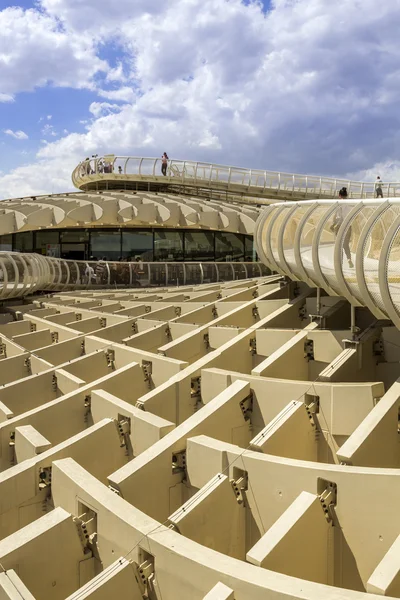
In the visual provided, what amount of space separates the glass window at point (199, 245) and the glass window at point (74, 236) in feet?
18.9

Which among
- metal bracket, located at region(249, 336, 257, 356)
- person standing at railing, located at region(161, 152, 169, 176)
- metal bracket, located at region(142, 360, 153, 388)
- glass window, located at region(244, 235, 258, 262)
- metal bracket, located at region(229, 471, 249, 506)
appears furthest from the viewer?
person standing at railing, located at region(161, 152, 169, 176)

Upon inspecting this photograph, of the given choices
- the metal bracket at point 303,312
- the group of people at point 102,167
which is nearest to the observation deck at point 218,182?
the group of people at point 102,167

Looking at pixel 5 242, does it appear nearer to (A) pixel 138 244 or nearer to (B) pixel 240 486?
(A) pixel 138 244

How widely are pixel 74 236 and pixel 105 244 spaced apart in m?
1.78

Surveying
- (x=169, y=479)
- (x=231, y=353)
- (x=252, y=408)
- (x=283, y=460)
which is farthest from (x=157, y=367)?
(x=283, y=460)

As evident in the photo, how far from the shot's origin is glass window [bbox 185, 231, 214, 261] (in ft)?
110

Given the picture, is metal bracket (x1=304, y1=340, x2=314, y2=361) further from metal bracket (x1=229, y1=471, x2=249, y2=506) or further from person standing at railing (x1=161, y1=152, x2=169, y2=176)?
person standing at railing (x1=161, y1=152, x2=169, y2=176)

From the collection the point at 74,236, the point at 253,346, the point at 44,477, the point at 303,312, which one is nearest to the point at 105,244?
the point at 74,236

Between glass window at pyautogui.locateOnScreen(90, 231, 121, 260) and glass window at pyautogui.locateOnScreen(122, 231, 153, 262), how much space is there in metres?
0.37

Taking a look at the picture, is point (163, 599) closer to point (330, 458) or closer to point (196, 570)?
point (196, 570)

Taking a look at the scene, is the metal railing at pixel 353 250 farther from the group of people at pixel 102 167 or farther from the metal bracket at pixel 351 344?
the group of people at pixel 102 167

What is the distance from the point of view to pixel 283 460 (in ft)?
27.2

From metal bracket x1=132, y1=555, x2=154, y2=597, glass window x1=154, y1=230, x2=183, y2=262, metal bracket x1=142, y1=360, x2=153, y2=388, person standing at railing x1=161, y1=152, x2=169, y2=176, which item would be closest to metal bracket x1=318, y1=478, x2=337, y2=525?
metal bracket x1=132, y1=555, x2=154, y2=597

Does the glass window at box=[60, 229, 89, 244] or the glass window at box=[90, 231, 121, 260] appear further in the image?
the glass window at box=[90, 231, 121, 260]
